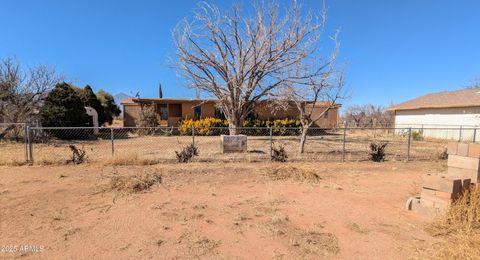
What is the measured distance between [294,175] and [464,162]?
140 inches

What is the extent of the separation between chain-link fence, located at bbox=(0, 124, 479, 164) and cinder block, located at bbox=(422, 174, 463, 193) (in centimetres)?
527

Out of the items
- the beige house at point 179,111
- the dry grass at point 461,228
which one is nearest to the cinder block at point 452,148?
the dry grass at point 461,228

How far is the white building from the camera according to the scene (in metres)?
19.8

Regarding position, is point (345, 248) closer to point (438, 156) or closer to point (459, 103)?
point (438, 156)

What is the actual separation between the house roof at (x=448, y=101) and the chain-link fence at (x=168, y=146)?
2.14 m

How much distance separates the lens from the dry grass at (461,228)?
3359 millimetres

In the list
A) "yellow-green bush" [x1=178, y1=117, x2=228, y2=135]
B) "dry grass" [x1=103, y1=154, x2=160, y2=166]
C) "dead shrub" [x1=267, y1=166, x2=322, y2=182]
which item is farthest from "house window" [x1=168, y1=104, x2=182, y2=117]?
"dead shrub" [x1=267, y1=166, x2=322, y2=182]

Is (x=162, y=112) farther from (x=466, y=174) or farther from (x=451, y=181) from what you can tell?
(x=451, y=181)

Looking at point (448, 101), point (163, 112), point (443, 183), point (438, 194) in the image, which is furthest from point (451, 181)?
point (163, 112)

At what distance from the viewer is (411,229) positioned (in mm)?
4277

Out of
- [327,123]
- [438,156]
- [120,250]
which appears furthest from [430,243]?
[327,123]

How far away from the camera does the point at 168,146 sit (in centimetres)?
1421

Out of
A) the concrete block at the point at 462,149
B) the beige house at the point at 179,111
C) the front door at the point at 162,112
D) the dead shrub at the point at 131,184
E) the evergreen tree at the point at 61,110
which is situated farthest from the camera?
the front door at the point at 162,112

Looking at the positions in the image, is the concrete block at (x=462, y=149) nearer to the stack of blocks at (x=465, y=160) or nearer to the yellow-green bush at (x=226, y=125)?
the stack of blocks at (x=465, y=160)
